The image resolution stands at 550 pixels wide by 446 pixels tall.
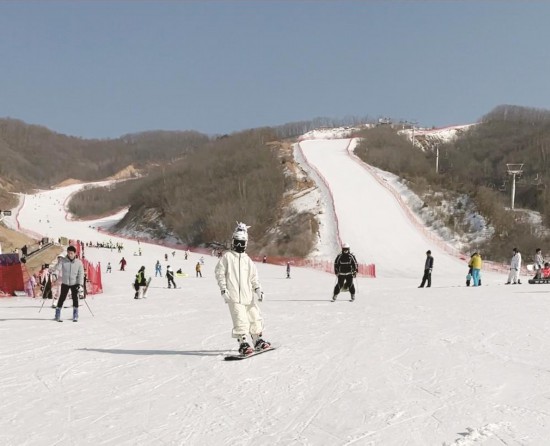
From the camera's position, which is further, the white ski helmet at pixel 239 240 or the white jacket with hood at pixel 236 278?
the white ski helmet at pixel 239 240

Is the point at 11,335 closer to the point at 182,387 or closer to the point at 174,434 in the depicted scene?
the point at 182,387

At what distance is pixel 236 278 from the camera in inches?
274

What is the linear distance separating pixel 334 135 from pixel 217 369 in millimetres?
130249

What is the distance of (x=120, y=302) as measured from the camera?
16281 mm

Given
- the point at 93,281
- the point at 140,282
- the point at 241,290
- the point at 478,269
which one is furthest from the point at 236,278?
the point at 93,281

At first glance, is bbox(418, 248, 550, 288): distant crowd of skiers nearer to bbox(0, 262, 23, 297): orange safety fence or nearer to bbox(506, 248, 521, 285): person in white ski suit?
bbox(506, 248, 521, 285): person in white ski suit

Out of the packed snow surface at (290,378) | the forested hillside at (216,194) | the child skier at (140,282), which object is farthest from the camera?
the forested hillside at (216,194)

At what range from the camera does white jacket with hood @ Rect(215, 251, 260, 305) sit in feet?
22.7

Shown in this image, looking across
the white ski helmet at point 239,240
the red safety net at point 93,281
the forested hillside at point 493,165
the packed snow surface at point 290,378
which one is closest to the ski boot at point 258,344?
the packed snow surface at point 290,378

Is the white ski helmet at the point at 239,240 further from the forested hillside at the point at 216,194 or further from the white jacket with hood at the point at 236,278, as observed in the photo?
the forested hillside at the point at 216,194

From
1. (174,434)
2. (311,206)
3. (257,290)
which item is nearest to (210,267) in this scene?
(311,206)

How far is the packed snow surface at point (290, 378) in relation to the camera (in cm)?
421

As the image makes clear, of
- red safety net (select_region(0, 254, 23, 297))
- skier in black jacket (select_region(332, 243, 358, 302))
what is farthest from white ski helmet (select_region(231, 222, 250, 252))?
red safety net (select_region(0, 254, 23, 297))

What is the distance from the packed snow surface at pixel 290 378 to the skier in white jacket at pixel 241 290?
35cm
